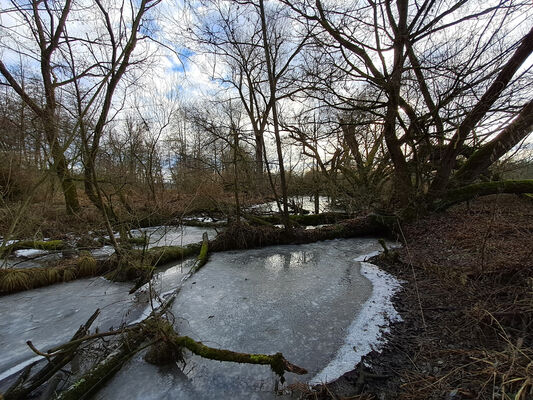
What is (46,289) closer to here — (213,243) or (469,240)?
(213,243)

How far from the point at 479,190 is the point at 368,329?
25.5 ft

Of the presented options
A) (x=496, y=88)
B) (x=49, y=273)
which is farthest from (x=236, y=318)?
(x=496, y=88)

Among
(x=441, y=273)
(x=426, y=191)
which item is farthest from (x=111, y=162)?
(x=426, y=191)

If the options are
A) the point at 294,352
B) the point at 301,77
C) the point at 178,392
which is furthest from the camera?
the point at 301,77

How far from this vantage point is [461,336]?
270cm

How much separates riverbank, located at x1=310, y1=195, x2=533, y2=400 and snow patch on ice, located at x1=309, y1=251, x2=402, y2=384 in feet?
0.37

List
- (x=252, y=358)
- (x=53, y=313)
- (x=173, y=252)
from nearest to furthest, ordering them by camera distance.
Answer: (x=252, y=358) < (x=53, y=313) < (x=173, y=252)

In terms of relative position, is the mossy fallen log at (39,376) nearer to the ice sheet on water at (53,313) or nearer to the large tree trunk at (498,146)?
the ice sheet on water at (53,313)

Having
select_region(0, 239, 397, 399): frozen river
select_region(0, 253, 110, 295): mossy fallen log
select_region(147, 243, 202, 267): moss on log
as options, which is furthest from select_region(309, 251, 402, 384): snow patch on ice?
select_region(0, 253, 110, 295): mossy fallen log

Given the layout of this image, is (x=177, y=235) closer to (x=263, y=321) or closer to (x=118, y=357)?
(x=263, y=321)

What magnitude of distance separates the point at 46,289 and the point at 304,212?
1027cm

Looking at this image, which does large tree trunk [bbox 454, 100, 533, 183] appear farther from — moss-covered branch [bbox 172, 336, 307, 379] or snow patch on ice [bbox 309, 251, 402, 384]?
moss-covered branch [bbox 172, 336, 307, 379]

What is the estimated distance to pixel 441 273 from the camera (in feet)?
14.2

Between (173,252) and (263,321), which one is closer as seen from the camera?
(263,321)
